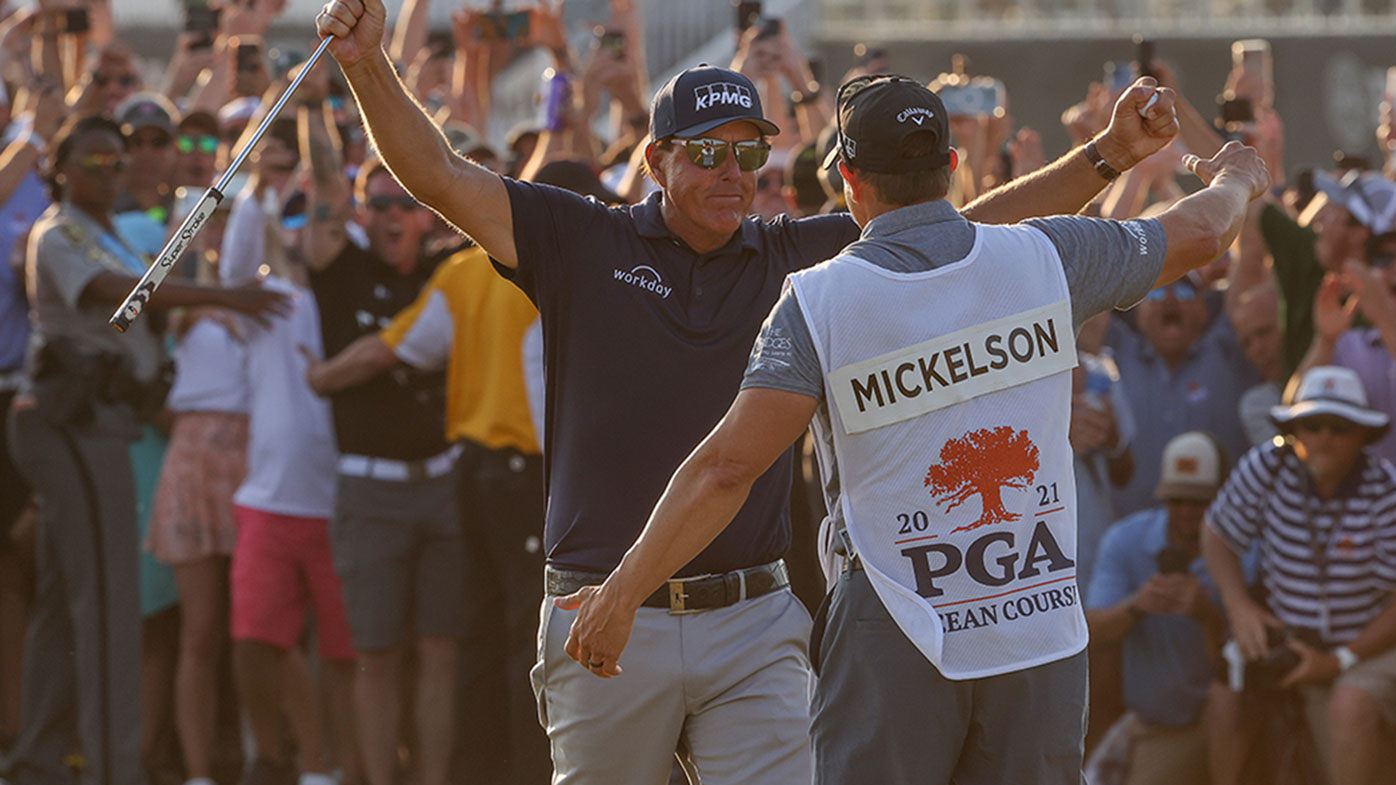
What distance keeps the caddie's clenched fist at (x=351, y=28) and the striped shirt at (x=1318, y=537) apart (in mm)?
4798

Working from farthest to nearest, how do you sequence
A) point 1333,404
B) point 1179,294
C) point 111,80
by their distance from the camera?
1. point 111,80
2. point 1179,294
3. point 1333,404

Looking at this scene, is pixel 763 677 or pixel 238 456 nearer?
pixel 763 677

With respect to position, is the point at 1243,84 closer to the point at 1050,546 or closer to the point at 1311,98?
the point at 1050,546

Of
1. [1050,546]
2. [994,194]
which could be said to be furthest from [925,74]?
[1050,546]

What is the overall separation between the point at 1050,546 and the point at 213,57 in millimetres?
8332

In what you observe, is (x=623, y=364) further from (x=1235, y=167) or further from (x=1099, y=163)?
(x=1235, y=167)

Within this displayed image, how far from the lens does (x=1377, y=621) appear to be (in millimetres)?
7652

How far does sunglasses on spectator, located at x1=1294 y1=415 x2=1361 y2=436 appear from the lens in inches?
305

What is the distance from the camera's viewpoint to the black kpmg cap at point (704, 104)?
186 inches

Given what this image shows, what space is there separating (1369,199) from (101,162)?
213 inches

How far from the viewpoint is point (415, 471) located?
816cm

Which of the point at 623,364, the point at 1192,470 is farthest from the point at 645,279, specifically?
the point at 1192,470

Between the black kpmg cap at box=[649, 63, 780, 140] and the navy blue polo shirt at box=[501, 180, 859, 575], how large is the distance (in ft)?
0.81

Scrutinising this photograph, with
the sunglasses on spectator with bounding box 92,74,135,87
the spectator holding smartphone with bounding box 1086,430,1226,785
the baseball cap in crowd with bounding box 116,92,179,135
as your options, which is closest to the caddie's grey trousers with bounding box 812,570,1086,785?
the spectator holding smartphone with bounding box 1086,430,1226,785
